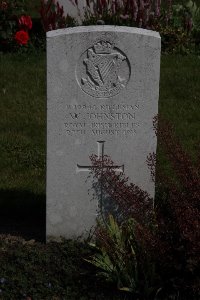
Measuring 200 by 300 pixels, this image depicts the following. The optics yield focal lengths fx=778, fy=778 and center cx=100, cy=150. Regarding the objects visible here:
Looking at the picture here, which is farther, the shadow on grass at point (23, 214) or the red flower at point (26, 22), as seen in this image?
the red flower at point (26, 22)

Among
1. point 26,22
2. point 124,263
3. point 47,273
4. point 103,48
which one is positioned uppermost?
point 26,22

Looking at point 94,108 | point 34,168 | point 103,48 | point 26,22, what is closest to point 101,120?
point 94,108

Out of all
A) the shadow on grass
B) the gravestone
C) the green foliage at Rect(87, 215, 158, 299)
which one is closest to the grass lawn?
the shadow on grass

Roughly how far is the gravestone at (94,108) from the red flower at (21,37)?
15.7 ft

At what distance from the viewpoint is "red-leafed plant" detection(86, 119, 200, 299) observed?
5.07m

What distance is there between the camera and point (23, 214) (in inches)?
257

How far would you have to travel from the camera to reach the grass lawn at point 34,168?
17.6 ft

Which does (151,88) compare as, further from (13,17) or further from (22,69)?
(13,17)

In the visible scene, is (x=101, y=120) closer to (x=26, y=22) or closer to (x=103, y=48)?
(x=103, y=48)

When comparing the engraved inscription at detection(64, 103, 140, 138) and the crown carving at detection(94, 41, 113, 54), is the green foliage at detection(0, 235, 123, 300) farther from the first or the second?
the crown carving at detection(94, 41, 113, 54)

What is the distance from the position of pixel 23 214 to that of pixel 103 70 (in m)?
1.70

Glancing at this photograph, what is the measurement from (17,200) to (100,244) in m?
1.42

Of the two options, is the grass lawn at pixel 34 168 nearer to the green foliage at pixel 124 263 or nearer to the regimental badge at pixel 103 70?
the green foliage at pixel 124 263

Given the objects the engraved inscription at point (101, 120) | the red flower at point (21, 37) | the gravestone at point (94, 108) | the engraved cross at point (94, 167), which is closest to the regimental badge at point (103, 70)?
the gravestone at point (94, 108)
